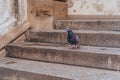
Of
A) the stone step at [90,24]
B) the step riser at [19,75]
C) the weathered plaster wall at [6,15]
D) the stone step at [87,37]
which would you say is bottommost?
the step riser at [19,75]

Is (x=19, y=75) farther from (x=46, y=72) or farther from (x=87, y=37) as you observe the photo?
(x=87, y=37)

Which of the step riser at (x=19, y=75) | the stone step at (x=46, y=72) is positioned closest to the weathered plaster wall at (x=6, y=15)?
the stone step at (x=46, y=72)

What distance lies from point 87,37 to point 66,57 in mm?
393

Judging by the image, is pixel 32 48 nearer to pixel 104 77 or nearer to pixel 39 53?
pixel 39 53

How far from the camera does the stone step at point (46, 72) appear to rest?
2055 mm

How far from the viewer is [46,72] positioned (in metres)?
2.21

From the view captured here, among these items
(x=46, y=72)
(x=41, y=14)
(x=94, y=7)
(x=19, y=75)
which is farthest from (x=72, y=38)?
(x=94, y=7)

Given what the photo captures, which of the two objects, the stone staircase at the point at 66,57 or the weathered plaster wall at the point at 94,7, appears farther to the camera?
the weathered plaster wall at the point at 94,7

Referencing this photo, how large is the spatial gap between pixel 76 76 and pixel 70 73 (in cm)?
10

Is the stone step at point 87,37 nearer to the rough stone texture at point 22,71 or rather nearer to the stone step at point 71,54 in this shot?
the stone step at point 71,54

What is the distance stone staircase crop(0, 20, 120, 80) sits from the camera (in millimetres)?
2186

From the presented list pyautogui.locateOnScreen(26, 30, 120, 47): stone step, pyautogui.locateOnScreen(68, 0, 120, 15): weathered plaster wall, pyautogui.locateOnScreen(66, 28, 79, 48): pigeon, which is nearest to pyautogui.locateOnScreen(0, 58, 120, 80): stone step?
pyautogui.locateOnScreen(66, 28, 79, 48): pigeon

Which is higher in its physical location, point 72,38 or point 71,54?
point 72,38

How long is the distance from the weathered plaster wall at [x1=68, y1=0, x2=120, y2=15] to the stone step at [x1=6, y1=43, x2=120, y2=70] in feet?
6.06
